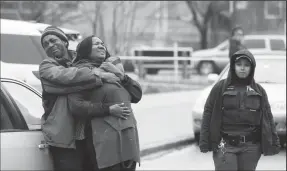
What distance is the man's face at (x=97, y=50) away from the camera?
555 centimetres

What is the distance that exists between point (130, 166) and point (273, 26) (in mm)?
38114

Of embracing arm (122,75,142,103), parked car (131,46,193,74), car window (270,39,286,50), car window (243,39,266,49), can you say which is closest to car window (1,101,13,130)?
embracing arm (122,75,142,103)

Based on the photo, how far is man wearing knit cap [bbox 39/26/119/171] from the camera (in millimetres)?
5291

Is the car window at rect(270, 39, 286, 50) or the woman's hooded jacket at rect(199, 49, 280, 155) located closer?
the woman's hooded jacket at rect(199, 49, 280, 155)

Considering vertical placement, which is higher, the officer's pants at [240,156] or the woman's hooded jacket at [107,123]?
the woman's hooded jacket at [107,123]

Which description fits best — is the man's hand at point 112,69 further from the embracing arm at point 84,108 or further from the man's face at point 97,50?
the embracing arm at point 84,108

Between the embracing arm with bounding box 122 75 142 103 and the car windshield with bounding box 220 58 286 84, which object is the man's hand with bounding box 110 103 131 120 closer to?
A: the embracing arm with bounding box 122 75 142 103

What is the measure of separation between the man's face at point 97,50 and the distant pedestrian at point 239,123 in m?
1.22

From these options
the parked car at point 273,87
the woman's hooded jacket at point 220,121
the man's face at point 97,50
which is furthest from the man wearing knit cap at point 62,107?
the parked car at point 273,87

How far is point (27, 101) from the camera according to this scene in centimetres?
597

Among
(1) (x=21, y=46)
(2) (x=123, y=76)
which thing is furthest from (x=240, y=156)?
(1) (x=21, y=46)

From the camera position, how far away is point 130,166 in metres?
5.49

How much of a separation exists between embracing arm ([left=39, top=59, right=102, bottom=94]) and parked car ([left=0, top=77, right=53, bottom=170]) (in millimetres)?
311

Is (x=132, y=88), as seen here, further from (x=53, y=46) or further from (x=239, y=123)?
(x=239, y=123)
